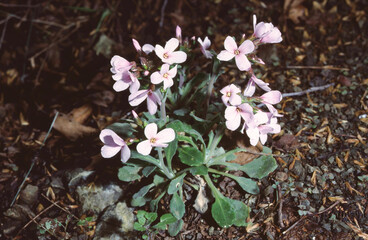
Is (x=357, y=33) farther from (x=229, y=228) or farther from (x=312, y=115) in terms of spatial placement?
(x=229, y=228)

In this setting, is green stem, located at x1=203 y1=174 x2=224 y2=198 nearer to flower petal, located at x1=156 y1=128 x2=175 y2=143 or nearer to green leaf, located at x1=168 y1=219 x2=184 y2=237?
green leaf, located at x1=168 y1=219 x2=184 y2=237

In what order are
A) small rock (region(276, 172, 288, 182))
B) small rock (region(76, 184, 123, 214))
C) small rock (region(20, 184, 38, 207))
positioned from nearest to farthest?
small rock (region(276, 172, 288, 182)), small rock (region(76, 184, 123, 214)), small rock (region(20, 184, 38, 207))

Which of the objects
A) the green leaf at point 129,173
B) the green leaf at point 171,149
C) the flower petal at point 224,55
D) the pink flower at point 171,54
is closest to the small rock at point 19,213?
the green leaf at point 129,173

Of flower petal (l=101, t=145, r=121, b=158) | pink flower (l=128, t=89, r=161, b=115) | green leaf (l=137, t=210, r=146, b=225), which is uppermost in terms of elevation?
pink flower (l=128, t=89, r=161, b=115)

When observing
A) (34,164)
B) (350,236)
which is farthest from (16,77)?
(350,236)

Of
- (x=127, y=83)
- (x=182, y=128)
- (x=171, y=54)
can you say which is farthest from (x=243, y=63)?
(x=127, y=83)

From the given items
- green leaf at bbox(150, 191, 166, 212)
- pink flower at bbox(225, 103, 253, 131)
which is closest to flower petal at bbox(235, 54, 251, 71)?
pink flower at bbox(225, 103, 253, 131)

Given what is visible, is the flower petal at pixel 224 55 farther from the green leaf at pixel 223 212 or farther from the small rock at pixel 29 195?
the small rock at pixel 29 195
